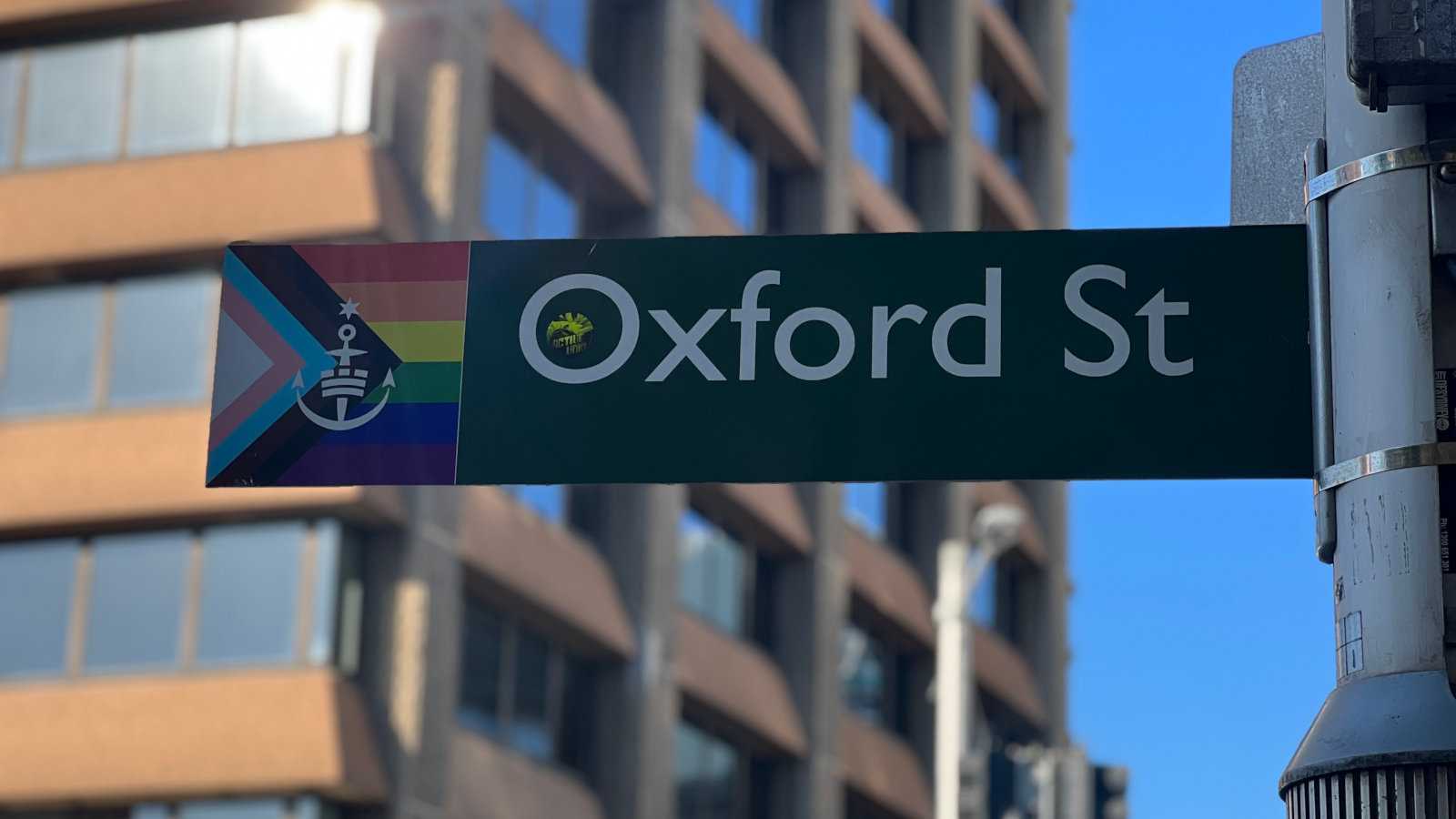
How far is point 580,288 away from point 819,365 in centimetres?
47

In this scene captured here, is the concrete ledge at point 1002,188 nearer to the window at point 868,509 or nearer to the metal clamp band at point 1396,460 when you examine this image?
the window at point 868,509

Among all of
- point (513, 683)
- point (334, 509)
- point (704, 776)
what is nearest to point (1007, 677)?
point (704, 776)

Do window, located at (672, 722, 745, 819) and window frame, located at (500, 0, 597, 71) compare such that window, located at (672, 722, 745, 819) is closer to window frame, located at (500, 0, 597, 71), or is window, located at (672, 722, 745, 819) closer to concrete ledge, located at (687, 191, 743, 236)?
concrete ledge, located at (687, 191, 743, 236)

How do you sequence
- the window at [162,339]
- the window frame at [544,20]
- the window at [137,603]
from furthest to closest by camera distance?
the window frame at [544,20] < the window at [162,339] < the window at [137,603]

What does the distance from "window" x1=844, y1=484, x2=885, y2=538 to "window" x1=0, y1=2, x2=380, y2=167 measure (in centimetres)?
1353

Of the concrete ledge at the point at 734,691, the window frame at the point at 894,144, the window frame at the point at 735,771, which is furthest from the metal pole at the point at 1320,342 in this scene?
the window frame at the point at 894,144

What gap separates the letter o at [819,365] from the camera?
3842mm

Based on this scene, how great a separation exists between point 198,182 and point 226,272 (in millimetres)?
Result: 22293

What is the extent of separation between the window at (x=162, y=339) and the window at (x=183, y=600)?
1633mm

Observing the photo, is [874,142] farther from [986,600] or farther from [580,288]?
[580,288]

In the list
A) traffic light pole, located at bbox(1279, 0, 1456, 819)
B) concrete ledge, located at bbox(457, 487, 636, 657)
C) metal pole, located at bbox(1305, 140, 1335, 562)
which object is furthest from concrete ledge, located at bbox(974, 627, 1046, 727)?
traffic light pole, located at bbox(1279, 0, 1456, 819)

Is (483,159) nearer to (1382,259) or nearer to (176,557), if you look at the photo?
(176,557)

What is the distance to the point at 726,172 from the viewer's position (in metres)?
34.1

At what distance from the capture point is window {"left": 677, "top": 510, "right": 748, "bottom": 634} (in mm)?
31422
